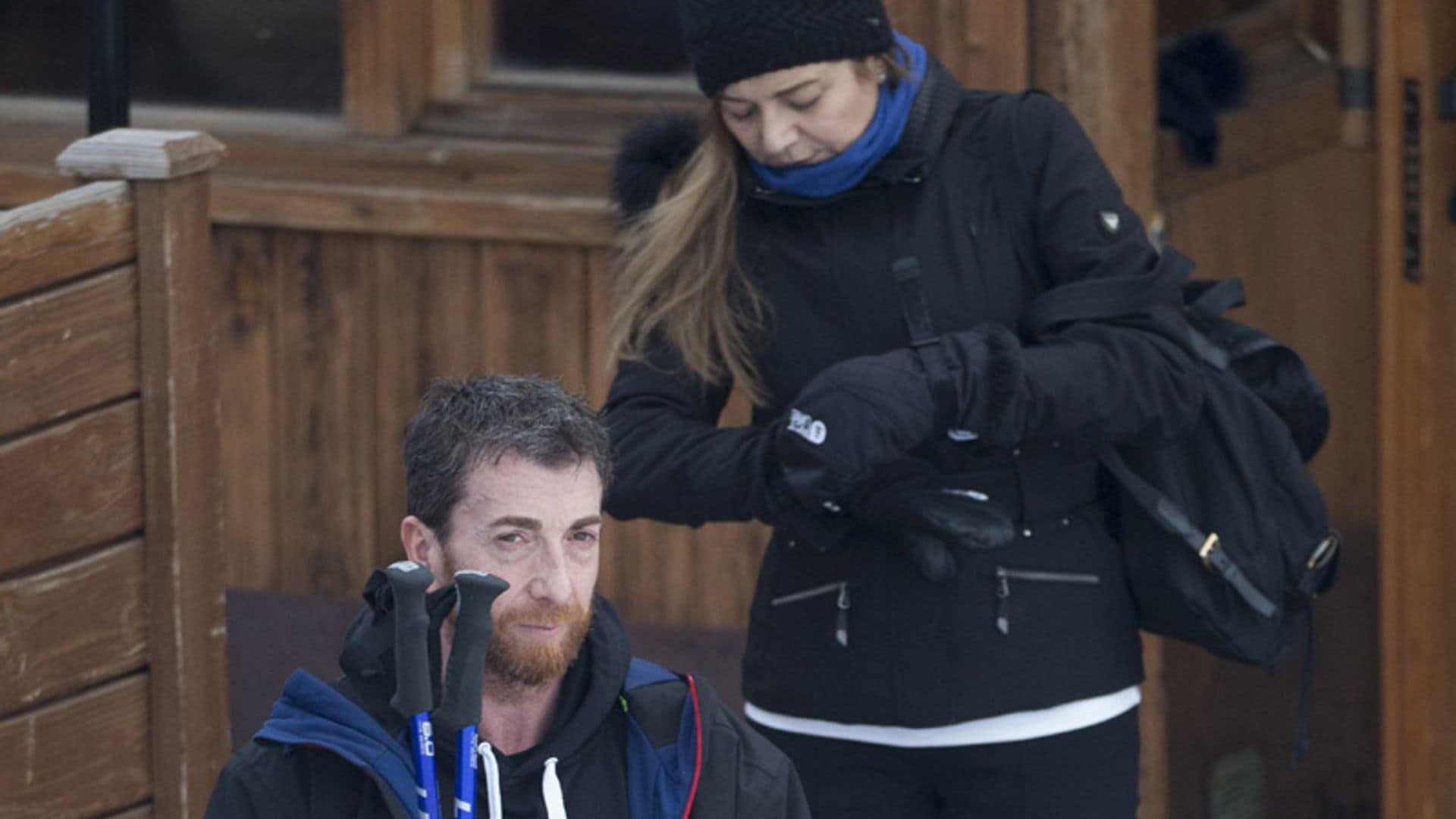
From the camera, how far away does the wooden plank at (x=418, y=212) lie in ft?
16.8

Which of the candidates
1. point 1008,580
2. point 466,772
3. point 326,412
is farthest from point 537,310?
point 466,772

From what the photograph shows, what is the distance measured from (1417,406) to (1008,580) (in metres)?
1.73

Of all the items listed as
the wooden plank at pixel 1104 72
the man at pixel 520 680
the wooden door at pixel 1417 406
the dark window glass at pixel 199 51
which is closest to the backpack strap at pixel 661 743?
the man at pixel 520 680

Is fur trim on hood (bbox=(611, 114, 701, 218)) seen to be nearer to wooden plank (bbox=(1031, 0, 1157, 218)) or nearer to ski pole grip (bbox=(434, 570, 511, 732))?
wooden plank (bbox=(1031, 0, 1157, 218))

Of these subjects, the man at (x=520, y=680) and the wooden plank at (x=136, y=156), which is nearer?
the man at (x=520, y=680)

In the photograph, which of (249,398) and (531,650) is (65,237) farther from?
(249,398)

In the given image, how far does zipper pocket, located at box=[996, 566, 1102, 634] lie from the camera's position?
3242 millimetres

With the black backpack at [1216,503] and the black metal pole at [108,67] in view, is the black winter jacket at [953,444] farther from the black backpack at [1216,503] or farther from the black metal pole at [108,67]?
the black metal pole at [108,67]

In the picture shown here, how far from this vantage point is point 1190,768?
5.10 m

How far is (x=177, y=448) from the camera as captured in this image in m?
3.59

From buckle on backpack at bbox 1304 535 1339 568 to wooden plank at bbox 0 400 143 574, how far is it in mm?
1736

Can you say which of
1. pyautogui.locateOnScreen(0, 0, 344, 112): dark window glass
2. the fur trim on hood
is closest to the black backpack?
the fur trim on hood

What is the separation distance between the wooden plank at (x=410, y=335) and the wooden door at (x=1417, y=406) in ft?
6.43

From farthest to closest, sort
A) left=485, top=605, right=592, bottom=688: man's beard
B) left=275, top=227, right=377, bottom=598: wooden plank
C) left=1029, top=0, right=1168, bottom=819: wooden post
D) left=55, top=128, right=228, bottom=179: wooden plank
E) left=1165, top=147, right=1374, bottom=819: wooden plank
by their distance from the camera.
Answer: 1. left=275, top=227, right=377, bottom=598: wooden plank
2. left=1165, top=147, right=1374, bottom=819: wooden plank
3. left=1029, top=0, right=1168, bottom=819: wooden post
4. left=55, top=128, right=228, bottom=179: wooden plank
5. left=485, top=605, right=592, bottom=688: man's beard
